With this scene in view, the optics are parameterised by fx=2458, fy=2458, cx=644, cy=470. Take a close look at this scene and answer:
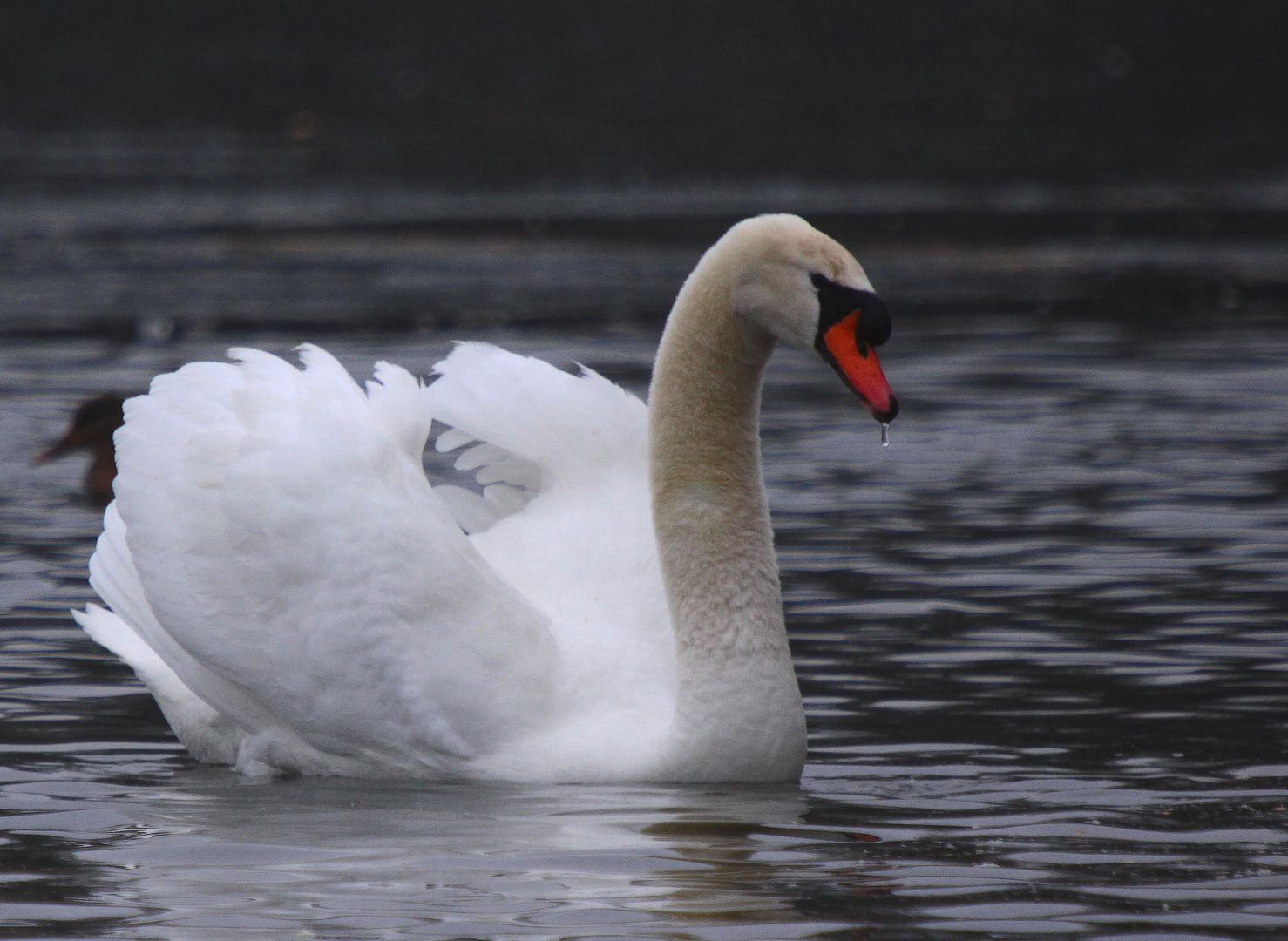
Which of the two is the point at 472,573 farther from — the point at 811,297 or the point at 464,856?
the point at 811,297

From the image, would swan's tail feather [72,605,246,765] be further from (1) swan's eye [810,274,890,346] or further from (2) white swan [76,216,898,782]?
(1) swan's eye [810,274,890,346]

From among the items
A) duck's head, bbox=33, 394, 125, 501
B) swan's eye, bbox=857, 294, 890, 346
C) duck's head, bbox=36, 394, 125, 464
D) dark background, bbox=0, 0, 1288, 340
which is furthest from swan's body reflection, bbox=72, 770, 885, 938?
dark background, bbox=0, 0, 1288, 340

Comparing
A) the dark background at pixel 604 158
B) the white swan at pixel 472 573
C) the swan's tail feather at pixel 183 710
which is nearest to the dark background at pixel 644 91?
the dark background at pixel 604 158

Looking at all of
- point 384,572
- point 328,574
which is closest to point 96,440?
point 328,574

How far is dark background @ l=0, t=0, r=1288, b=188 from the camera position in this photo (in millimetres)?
32562

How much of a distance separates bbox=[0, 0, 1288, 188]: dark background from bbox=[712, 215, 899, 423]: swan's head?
2313cm

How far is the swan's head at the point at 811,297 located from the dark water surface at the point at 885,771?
117 centimetres

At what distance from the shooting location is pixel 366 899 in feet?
18.2

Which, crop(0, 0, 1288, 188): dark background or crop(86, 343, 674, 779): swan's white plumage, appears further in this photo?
crop(0, 0, 1288, 188): dark background

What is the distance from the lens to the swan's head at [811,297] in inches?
244

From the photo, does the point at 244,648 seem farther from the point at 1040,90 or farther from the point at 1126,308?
the point at 1040,90

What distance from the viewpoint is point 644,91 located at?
151 ft

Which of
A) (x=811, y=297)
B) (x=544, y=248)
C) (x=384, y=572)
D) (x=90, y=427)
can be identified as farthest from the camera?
(x=544, y=248)

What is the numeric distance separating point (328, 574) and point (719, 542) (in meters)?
1.07
